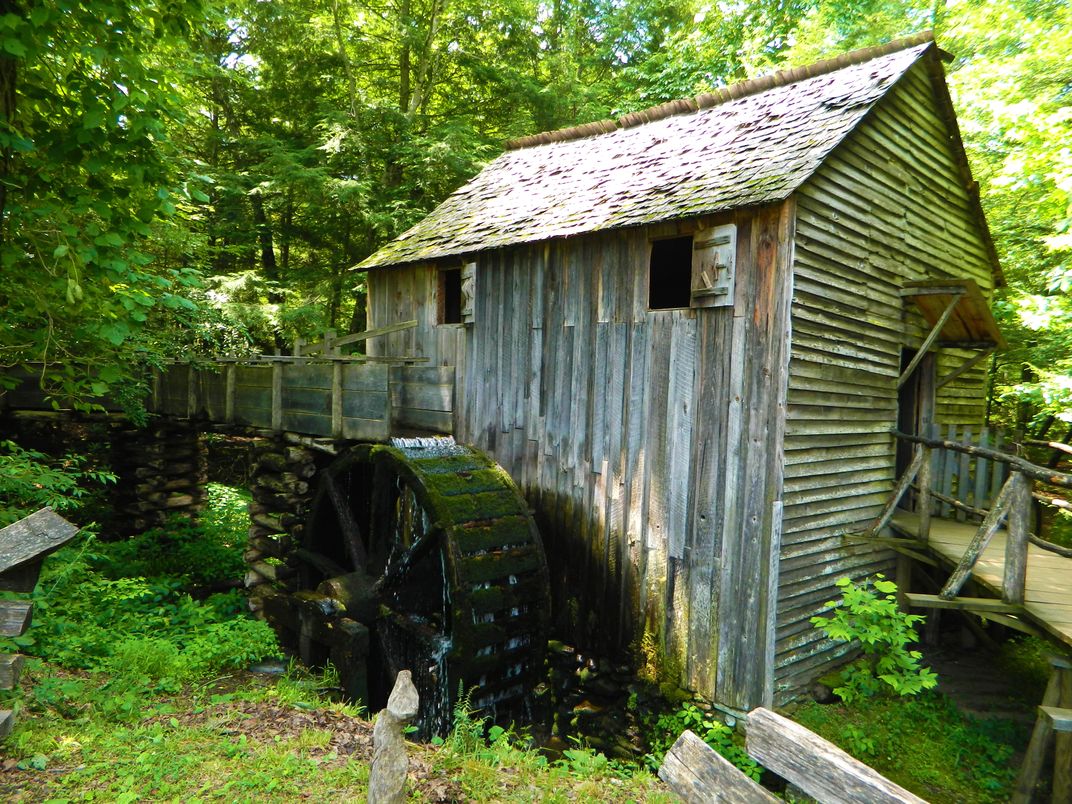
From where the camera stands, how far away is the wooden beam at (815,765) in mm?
1869

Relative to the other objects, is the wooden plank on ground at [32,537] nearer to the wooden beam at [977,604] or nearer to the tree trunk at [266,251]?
the wooden beam at [977,604]

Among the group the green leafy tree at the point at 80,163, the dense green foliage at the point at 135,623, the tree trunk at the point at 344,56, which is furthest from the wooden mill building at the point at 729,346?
the tree trunk at the point at 344,56

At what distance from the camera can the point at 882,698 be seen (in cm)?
610

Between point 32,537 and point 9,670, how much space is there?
71 cm

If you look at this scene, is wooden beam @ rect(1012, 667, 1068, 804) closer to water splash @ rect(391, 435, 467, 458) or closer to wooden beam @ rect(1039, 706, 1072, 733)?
wooden beam @ rect(1039, 706, 1072, 733)

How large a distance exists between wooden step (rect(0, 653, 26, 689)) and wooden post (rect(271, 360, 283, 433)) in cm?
498

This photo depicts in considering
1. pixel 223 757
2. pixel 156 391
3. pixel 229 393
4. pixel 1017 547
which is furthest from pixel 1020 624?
pixel 156 391

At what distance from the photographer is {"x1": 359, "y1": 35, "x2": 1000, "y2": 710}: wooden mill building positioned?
539cm

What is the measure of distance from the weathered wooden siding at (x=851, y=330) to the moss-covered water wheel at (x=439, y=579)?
101 inches

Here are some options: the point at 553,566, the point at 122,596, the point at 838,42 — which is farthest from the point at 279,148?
the point at 838,42

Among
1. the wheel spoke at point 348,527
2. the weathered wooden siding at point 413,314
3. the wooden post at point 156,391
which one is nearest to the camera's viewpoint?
the wheel spoke at point 348,527

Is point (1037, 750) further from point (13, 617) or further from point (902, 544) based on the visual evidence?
point (13, 617)

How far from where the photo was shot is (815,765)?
2037 mm

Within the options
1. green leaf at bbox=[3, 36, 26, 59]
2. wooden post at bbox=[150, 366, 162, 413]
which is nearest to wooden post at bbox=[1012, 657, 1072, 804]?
green leaf at bbox=[3, 36, 26, 59]
